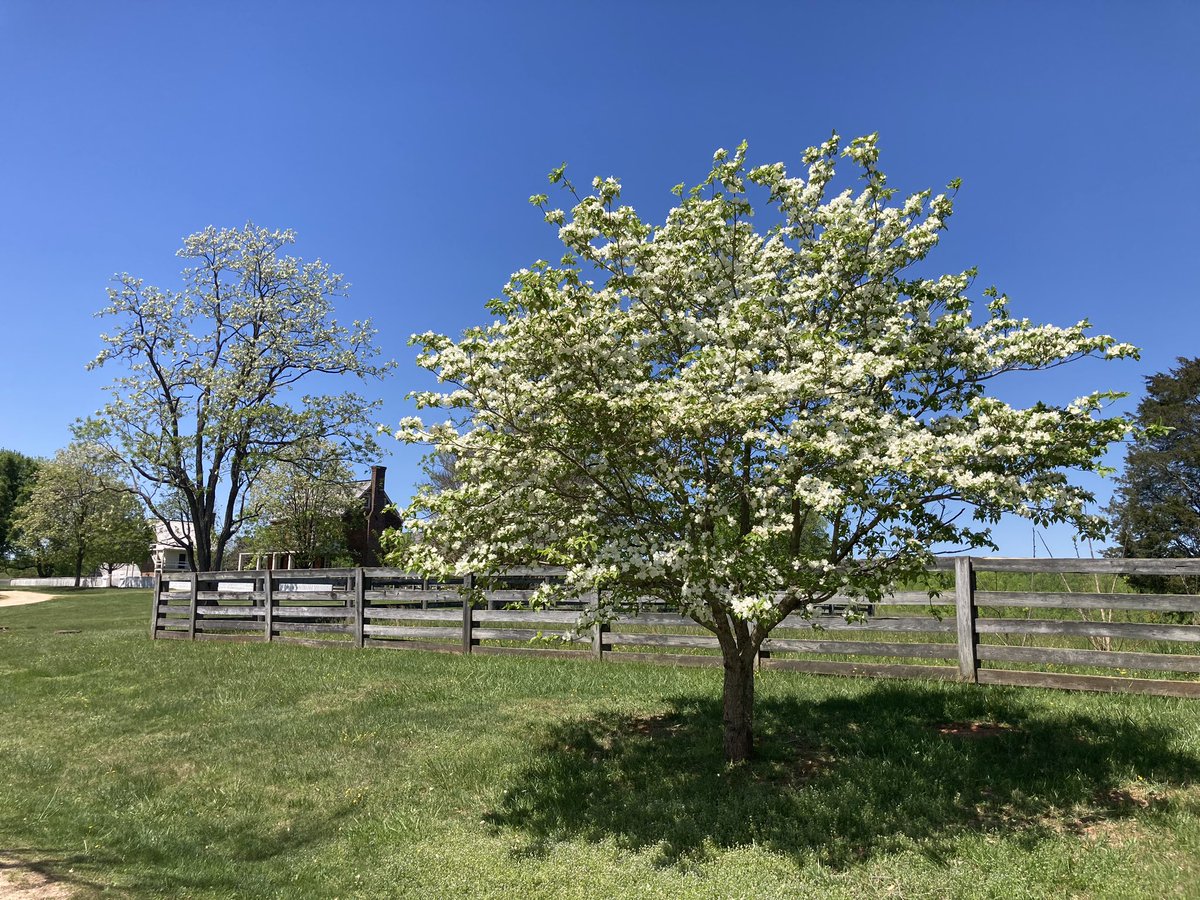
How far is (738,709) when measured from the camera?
25.8 ft

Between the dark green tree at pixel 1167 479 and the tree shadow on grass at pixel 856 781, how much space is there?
97.6 ft

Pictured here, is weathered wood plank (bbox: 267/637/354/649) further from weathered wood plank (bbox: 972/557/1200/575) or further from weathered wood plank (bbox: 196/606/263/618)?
weathered wood plank (bbox: 972/557/1200/575)

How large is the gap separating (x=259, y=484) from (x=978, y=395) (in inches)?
1736

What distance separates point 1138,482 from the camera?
37.6 metres

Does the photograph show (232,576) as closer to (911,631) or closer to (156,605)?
(156,605)

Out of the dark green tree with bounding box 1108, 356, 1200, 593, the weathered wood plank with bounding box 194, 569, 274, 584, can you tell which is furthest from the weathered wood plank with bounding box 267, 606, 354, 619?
the dark green tree with bounding box 1108, 356, 1200, 593

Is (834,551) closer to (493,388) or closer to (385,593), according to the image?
(493,388)

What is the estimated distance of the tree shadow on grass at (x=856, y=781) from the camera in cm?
626

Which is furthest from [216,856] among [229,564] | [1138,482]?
[229,564]

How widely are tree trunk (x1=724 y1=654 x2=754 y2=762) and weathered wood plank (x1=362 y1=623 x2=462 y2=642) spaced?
8592mm

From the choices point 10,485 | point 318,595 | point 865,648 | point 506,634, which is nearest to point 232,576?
point 318,595

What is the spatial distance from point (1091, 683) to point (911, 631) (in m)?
2.23

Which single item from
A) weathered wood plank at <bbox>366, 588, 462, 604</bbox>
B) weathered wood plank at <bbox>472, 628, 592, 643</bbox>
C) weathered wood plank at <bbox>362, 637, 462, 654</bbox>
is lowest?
weathered wood plank at <bbox>362, 637, 462, 654</bbox>

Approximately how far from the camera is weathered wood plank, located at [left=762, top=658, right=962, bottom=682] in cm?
1034
